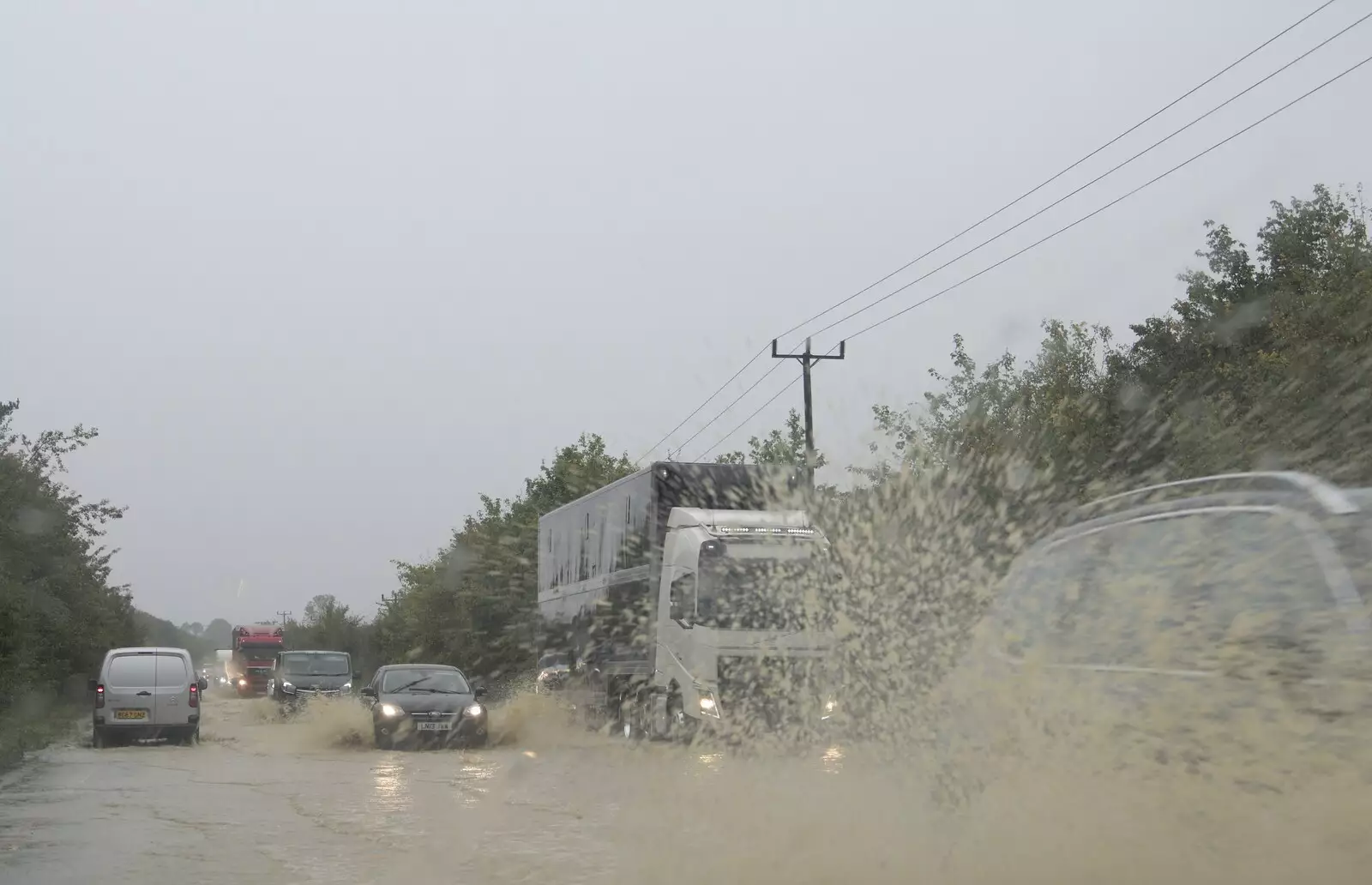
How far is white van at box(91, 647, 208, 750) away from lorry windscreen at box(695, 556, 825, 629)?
9300 mm

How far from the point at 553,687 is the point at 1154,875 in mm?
20208

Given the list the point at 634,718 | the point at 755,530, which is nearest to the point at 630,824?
the point at 755,530

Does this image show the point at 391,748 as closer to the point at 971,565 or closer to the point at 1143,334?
the point at 971,565

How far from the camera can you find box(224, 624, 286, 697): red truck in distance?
58.5 metres

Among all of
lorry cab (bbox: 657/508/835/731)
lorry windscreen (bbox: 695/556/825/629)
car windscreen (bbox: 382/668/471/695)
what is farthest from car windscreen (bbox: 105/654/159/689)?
lorry windscreen (bbox: 695/556/825/629)

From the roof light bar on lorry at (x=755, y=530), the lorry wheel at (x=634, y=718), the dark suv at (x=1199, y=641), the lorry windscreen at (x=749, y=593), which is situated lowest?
the lorry wheel at (x=634, y=718)

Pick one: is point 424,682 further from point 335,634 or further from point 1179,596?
point 335,634

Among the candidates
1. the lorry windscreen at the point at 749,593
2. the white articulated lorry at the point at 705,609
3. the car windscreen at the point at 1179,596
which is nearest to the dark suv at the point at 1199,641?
the car windscreen at the point at 1179,596

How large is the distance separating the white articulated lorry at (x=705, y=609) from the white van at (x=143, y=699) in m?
6.21

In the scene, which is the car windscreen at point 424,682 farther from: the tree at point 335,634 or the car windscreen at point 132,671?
the tree at point 335,634

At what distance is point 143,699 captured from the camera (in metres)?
23.0

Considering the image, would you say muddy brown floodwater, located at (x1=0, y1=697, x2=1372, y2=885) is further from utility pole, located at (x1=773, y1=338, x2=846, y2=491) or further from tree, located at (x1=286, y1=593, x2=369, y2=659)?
tree, located at (x1=286, y1=593, x2=369, y2=659)

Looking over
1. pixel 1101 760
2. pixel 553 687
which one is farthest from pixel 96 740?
pixel 1101 760

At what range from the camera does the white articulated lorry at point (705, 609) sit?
17484 millimetres
